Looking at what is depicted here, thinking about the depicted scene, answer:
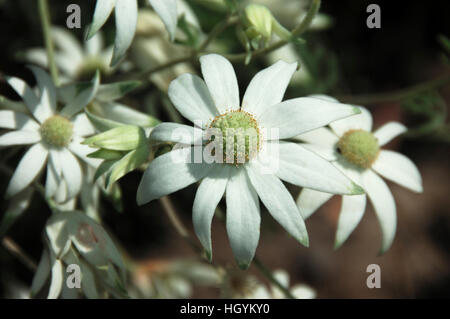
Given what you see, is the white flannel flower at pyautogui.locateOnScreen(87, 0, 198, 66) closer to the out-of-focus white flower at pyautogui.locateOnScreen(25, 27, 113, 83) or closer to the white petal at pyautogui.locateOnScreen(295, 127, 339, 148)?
the white petal at pyautogui.locateOnScreen(295, 127, 339, 148)

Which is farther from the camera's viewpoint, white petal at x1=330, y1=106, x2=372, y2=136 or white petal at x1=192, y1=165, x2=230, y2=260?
white petal at x1=330, y1=106, x2=372, y2=136

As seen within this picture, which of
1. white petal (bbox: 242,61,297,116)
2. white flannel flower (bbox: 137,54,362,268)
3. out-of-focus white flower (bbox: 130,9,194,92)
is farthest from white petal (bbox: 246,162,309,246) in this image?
out-of-focus white flower (bbox: 130,9,194,92)

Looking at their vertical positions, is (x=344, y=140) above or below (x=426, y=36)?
below

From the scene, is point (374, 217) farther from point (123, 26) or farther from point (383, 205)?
point (123, 26)

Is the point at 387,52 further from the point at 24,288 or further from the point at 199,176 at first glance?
the point at 24,288

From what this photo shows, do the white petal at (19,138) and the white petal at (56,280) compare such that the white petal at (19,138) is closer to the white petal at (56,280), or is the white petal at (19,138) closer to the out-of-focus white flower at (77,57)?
the white petal at (56,280)

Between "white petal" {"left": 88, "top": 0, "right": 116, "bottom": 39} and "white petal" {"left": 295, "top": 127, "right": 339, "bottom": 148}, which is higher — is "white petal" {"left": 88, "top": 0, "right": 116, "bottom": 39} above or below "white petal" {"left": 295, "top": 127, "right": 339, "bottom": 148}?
above
